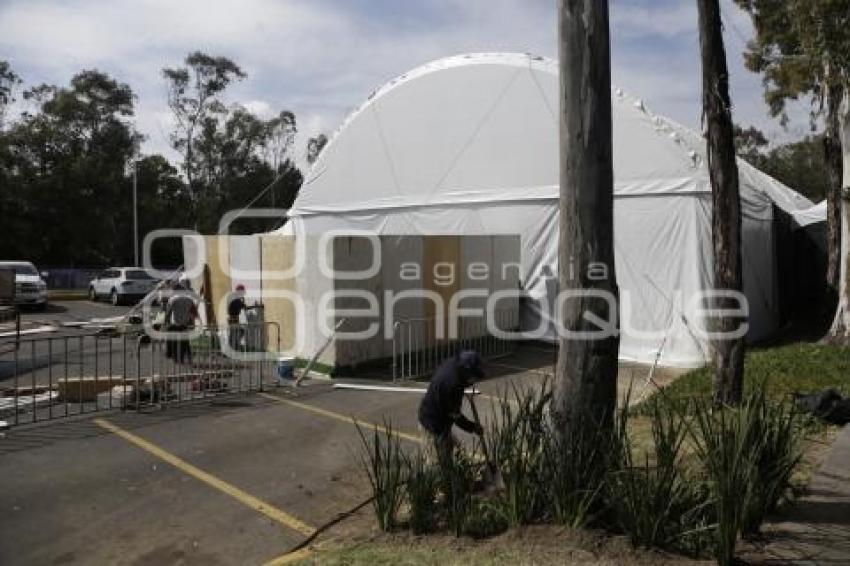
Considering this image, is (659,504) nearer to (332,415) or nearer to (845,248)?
(332,415)

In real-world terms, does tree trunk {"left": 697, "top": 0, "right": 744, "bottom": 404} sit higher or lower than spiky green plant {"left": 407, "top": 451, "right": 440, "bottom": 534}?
higher

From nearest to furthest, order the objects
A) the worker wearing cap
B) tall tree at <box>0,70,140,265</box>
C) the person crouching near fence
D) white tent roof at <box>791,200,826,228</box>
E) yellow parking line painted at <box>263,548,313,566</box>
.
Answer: yellow parking line painted at <box>263,548,313,566</box> < the person crouching near fence < the worker wearing cap < white tent roof at <box>791,200,826,228</box> < tall tree at <box>0,70,140,265</box>

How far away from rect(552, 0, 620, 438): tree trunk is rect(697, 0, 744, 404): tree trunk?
4.21 metres

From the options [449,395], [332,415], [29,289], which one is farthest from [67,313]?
[449,395]

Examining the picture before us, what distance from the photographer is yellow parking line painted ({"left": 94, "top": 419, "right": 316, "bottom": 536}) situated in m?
6.40

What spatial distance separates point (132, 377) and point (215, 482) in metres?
6.29

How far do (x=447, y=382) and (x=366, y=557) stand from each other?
2083mm

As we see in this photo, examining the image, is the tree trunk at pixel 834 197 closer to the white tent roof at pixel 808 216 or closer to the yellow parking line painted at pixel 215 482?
the white tent roof at pixel 808 216

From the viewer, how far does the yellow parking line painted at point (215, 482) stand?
21.0ft

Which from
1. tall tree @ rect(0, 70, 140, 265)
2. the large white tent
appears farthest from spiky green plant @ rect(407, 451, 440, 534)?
tall tree @ rect(0, 70, 140, 265)

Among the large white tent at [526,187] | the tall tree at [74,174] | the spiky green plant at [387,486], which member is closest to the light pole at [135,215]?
the tall tree at [74,174]

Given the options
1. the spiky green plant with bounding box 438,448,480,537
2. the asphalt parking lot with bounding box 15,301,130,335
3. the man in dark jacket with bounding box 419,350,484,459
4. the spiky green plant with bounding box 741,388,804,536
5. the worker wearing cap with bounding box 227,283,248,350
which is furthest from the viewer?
the asphalt parking lot with bounding box 15,301,130,335

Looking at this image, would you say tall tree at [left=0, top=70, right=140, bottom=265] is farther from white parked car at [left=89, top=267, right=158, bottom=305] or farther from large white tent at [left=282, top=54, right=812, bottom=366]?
large white tent at [left=282, top=54, right=812, bottom=366]

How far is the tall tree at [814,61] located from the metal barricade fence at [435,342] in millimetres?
8049
